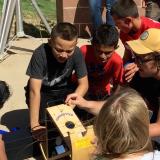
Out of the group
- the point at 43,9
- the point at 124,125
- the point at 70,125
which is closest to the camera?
the point at 124,125

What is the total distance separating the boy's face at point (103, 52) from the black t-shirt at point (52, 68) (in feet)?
0.39

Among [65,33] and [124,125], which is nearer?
[124,125]

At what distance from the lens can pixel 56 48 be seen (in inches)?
115

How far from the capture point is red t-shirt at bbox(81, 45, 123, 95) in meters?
3.36

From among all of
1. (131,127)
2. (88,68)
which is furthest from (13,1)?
(131,127)

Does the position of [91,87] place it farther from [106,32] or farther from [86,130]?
[86,130]

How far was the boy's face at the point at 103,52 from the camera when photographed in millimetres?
3123

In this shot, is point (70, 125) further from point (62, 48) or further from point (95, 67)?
point (95, 67)

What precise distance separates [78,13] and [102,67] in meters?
2.59

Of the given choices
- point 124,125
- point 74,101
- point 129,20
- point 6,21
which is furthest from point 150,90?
point 6,21

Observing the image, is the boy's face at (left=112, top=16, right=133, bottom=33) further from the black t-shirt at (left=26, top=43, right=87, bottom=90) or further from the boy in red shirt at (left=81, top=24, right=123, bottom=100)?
the black t-shirt at (left=26, top=43, right=87, bottom=90)

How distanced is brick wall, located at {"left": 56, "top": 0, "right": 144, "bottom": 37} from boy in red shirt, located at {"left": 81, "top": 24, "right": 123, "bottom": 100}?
242 centimetres

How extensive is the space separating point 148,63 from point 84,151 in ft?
1.97

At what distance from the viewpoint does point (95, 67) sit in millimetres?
3373
